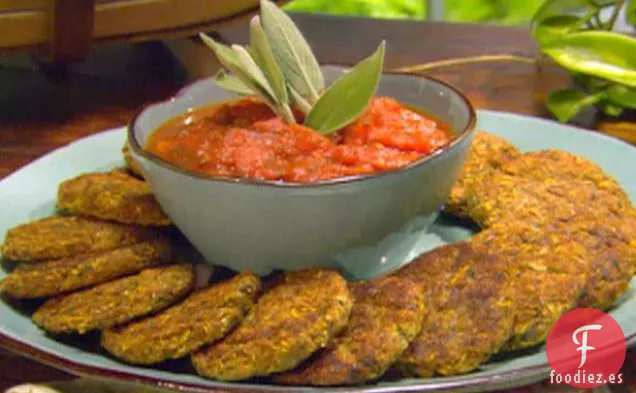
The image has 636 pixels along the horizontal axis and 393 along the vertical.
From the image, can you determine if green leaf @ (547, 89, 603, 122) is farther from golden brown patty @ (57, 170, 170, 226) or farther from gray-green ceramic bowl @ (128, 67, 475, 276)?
golden brown patty @ (57, 170, 170, 226)

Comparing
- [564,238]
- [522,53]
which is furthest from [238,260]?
[522,53]

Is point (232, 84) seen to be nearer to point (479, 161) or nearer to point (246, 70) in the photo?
point (246, 70)

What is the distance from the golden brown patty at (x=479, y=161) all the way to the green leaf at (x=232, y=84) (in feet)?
1.02

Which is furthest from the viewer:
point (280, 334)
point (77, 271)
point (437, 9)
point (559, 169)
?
point (437, 9)

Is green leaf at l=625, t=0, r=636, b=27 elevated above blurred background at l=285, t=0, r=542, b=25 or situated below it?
above

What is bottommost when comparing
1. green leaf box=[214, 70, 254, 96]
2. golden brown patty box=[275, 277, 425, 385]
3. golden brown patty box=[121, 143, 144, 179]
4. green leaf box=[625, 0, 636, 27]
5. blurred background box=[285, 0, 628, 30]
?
blurred background box=[285, 0, 628, 30]

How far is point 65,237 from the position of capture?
3.82ft

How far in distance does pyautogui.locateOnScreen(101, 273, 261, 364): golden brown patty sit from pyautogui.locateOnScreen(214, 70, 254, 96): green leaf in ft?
1.01

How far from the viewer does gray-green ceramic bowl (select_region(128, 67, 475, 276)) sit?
1055mm

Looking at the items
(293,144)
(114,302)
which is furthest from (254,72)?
(114,302)

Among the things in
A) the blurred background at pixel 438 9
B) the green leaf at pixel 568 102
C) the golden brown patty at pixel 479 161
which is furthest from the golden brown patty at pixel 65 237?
the blurred background at pixel 438 9

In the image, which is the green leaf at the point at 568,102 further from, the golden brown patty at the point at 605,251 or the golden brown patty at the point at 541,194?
the golden brown patty at the point at 605,251

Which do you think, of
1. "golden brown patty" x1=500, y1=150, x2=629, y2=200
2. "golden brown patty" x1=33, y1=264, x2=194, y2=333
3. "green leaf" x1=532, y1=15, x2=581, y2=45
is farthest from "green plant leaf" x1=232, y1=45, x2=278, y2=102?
"green leaf" x1=532, y1=15, x2=581, y2=45

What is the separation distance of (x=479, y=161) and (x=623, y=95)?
0.54m
